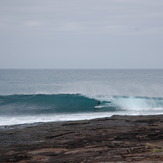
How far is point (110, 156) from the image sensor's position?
1117 centimetres

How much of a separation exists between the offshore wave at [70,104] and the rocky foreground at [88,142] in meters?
19.4

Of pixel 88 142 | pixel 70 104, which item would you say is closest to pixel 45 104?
pixel 70 104

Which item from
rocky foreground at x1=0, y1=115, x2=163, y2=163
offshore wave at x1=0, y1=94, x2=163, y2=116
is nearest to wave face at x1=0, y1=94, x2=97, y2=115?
offshore wave at x1=0, y1=94, x2=163, y2=116

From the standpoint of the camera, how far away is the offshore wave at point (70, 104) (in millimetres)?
38438

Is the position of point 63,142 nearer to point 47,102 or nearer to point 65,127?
point 65,127

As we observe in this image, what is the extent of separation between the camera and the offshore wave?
3844 centimetres

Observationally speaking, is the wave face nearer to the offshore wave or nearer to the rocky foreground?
the offshore wave

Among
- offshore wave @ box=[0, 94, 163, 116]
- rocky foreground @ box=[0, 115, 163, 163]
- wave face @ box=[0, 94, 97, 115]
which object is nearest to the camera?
rocky foreground @ box=[0, 115, 163, 163]

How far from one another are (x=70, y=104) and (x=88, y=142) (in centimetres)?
2914

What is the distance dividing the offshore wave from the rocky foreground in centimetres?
1936

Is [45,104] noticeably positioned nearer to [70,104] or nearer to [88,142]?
[70,104]

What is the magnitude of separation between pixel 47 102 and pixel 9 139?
2792cm

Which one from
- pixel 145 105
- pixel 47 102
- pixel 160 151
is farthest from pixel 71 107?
pixel 160 151

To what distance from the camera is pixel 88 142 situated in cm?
1372
